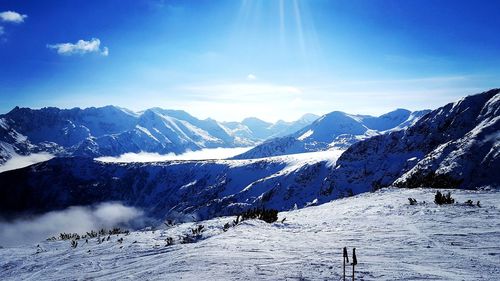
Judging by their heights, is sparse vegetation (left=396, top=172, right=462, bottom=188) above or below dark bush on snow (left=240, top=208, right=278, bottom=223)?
below

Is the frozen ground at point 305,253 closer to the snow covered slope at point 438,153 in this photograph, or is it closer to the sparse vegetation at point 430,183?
the sparse vegetation at point 430,183

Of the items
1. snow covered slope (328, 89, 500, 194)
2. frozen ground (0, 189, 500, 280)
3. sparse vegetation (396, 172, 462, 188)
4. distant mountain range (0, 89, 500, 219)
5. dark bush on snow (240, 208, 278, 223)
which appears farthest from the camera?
distant mountain range (0, 89, 500, 219)

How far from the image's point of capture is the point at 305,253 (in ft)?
33.0

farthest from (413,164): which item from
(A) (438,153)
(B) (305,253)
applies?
(B) (305,253)

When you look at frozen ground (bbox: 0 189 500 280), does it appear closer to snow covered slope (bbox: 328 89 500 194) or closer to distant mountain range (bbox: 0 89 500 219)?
distant mountain range (bbox: 0 89 500 219)

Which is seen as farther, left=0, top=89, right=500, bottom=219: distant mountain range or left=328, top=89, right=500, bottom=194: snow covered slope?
left=0, top=89, right=500, bottom=219: distant mountain range

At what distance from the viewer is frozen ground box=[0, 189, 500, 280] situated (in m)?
8.34

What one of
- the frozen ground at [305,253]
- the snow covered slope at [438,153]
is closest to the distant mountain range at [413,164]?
the snow covered slope at [438,153]

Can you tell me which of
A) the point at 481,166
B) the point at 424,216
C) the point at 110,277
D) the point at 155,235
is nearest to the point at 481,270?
the point at 424,216

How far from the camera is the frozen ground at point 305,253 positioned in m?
8.34

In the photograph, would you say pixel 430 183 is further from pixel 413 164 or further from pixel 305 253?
pixel 413 164

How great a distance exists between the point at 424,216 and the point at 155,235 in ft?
37.7

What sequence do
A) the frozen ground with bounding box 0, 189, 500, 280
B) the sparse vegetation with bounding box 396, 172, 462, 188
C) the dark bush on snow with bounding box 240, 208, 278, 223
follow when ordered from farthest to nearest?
the sparse vegetation with bounding box 396, 172, 462, 188
the dark bush on snow with bounding box 240, 208, 278, 223
the frozen ground with bounding box 0, 189, 500, 280

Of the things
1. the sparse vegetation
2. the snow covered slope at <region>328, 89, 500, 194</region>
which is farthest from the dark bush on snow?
the snow covered slope at <region>328, 89, 500, 194</region>
